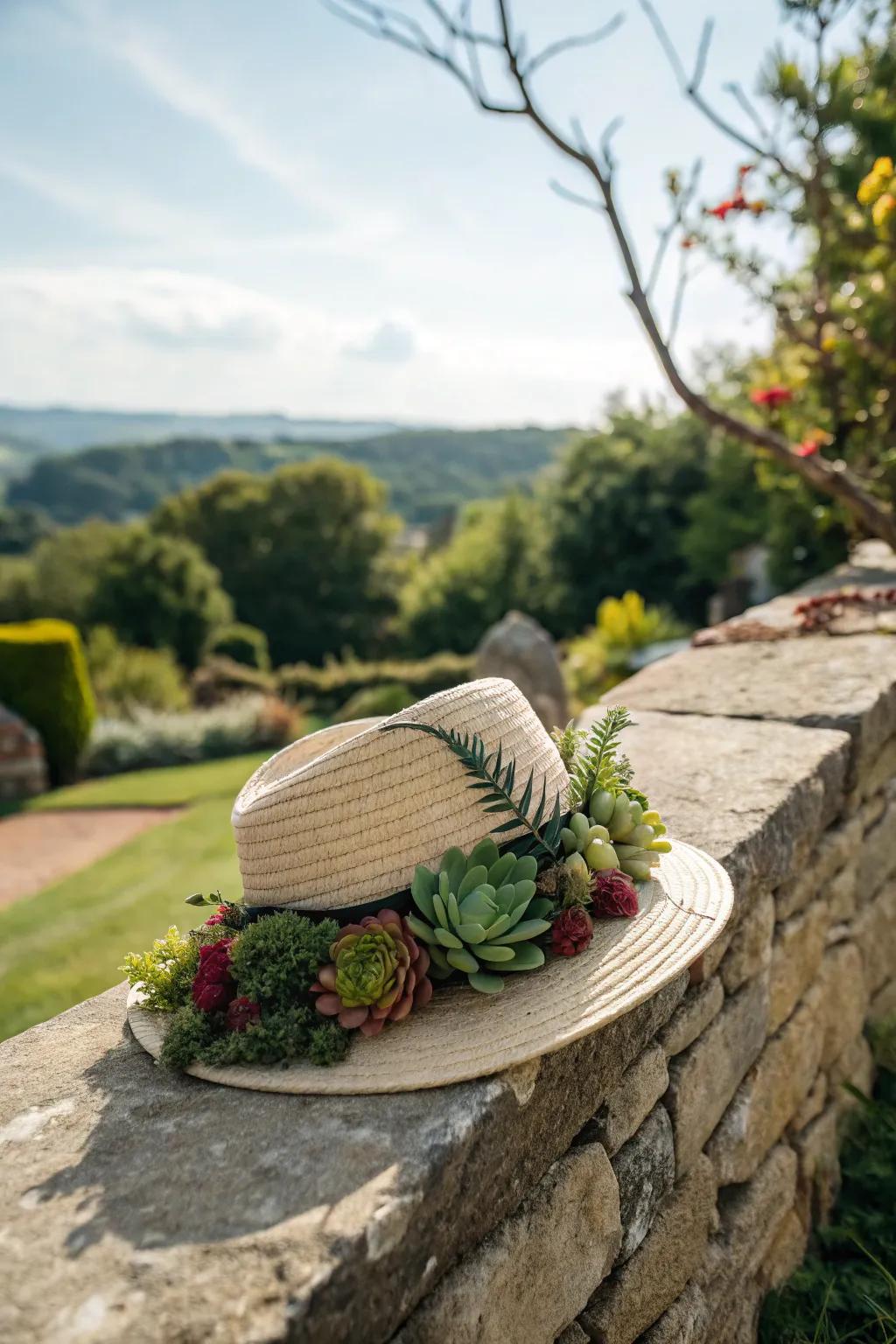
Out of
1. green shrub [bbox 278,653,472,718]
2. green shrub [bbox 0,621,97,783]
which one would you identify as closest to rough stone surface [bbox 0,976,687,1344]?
green shrub [bbox 0,621,97,783]

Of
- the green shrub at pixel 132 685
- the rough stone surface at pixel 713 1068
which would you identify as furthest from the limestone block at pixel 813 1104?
the green shrub at pixel 132 685

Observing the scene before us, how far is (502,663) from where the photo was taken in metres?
8.80

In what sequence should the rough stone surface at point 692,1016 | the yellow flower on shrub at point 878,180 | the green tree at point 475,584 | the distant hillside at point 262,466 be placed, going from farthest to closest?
the distant hillside at point 262,466, the green tree at point 475,584, the yellow flower on shrub at point 878,180, the rough stone surface at point 692,1016

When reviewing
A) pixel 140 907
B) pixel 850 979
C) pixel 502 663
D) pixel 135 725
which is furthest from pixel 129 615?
pixel 850 979

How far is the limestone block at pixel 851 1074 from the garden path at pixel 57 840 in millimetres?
6474

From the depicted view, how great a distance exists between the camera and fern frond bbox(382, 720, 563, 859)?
54.4 inches

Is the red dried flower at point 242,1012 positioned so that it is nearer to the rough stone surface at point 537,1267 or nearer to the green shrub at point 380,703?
the rough stone surface at point 537,1267

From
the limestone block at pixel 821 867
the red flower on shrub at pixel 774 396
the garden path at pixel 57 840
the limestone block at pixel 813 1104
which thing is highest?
the red flower on shrub at pixel 774 396

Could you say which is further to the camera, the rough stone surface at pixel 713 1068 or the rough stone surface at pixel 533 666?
the rough stone surface at pixel 533 666

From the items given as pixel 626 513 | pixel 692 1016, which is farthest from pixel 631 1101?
pixel 626 513

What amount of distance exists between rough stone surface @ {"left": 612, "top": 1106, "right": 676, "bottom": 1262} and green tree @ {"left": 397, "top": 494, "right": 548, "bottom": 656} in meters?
21.7

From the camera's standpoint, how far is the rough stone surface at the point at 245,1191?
914mm

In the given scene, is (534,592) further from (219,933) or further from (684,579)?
(219,933)

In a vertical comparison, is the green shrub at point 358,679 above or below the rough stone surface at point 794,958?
below
